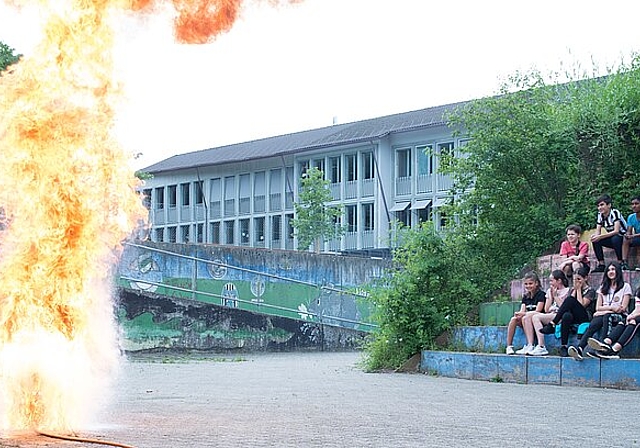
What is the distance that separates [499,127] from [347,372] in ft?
23.6

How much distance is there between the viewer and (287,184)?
7469 cm

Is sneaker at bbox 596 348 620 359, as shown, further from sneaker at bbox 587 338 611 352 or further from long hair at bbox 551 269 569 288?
long hair at bbox 551 269 569 288

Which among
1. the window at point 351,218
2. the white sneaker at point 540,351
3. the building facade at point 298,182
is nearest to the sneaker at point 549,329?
the white sneaker at point 540,351

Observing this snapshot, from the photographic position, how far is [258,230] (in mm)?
78688

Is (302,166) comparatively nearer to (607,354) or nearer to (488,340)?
(488,340)

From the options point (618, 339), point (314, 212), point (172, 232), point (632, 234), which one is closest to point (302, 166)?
point (314, 212)

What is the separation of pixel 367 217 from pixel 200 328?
39305mm

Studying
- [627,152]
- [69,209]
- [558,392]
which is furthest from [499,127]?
[69,209]

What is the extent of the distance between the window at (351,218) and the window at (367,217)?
69 cm

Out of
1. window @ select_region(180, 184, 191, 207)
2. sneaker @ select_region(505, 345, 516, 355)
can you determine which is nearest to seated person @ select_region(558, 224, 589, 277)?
sneaker @ select_region(505, 345, 516, 355)

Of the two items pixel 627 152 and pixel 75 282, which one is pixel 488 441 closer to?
pixel 75 282

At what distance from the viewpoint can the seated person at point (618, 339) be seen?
15961 millimetres

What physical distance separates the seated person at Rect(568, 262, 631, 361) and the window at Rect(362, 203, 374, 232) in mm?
52923

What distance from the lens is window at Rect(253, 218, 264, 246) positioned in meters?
78.3
